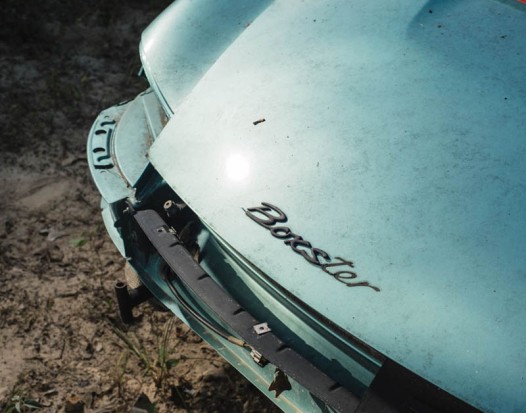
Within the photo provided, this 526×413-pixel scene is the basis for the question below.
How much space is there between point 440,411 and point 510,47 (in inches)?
35.4

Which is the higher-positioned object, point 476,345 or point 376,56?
point 376,56

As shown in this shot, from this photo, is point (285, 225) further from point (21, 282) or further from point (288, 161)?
point (21, 282)

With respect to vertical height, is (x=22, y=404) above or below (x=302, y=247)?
below

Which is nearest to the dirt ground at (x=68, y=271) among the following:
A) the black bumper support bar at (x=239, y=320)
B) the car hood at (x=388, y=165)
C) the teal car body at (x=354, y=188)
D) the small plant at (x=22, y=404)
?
the small plant at (x=22, y=404)

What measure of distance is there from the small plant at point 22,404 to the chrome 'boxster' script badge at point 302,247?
1102 mm

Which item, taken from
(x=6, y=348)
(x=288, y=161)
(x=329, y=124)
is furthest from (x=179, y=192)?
(x=6, y=348)

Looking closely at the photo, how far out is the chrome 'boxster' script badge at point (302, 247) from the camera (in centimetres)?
149

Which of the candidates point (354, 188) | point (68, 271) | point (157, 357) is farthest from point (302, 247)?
point (68, 271)

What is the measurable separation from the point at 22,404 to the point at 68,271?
0.63 m

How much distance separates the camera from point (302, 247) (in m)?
1.56

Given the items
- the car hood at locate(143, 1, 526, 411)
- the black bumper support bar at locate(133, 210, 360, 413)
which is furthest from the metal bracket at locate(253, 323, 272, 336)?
the car hood at locate(143, 1, 526, 411)

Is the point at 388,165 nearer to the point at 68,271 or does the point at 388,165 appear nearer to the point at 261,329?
the point at 261,329

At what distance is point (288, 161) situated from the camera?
5.51 ft

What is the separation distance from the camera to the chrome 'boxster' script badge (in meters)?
1.49
